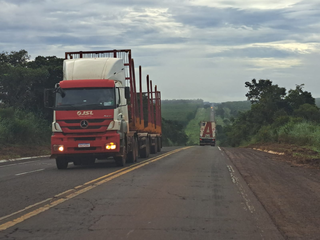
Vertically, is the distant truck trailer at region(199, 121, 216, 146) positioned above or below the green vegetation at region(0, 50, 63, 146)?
below

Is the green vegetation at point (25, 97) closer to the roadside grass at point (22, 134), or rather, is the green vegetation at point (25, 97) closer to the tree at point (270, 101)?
the roadside grass at point (22, 134)

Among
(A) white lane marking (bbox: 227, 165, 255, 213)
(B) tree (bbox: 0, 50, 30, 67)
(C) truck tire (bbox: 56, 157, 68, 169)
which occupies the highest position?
(B) tree (bbox: 0, 50, 30, 67)

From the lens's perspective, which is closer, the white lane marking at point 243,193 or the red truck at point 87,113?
the white lane marking at point 243,193

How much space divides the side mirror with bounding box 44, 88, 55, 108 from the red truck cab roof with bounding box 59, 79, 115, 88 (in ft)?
1.38

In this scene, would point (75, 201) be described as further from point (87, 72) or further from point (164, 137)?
point (164, 137)

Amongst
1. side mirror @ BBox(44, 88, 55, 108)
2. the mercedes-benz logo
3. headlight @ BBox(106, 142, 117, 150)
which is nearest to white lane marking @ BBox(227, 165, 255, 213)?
headlight @ BBox(106, 142, 117, 150)

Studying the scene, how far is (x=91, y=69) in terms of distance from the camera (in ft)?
55.5

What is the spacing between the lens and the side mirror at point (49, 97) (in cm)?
1586

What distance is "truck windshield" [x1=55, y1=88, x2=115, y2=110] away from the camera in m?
15.8

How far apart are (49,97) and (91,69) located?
6.44 feet

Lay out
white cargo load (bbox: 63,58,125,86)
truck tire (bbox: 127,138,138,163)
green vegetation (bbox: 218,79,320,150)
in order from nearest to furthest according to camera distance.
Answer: white cargo load (bbox: 63,58,125,86), truck tire (bbox: 127,138,138,163), green vegetation (bbox: 218,79,320,150)

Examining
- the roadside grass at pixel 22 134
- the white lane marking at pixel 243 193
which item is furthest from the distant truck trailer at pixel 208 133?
the white lane marking at pixel 243 193

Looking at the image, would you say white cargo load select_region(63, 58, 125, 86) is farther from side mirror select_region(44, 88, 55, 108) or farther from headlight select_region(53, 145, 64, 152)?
headlight select_region(53, 145, 64, 152)

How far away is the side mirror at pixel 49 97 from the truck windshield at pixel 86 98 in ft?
0.60
